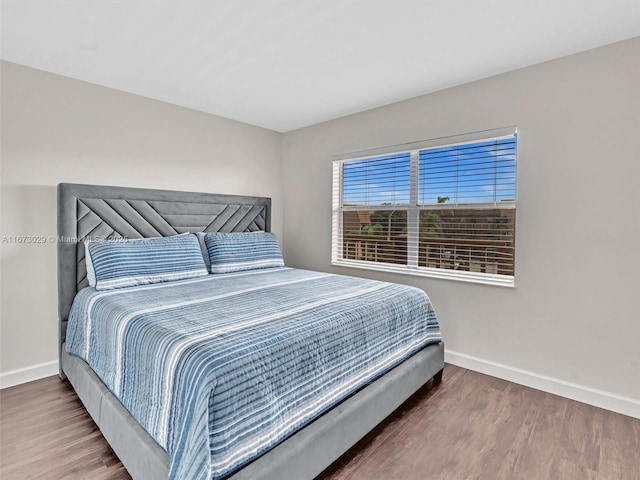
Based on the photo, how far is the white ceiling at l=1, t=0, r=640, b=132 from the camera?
6.10 ft

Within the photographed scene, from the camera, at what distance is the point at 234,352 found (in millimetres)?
1369

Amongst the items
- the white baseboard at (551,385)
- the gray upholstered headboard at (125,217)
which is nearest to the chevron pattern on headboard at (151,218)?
the gray upholstered headboard at (125,217)

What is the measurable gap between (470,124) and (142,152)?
2.90 m

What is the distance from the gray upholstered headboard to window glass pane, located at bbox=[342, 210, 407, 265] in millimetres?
1130

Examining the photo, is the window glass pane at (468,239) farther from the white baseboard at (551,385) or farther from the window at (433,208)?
the white baseboard at (551,385)

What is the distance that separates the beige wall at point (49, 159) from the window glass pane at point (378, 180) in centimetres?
176

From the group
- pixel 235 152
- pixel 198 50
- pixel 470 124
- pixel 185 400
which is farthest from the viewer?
pixel 235 152

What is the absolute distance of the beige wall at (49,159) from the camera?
2525 millimetres

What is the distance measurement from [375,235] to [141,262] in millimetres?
2217

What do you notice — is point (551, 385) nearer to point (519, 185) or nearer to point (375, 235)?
point (519, 185)

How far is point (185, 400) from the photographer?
1.27 metres

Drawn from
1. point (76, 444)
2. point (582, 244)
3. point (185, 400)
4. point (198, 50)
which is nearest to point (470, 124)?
point (582, 244)

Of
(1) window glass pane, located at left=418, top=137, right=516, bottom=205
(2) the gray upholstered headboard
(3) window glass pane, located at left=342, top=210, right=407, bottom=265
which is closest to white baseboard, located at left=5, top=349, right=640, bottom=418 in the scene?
(2) the gray upholstered headboard

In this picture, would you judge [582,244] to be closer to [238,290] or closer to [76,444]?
[238,290]
